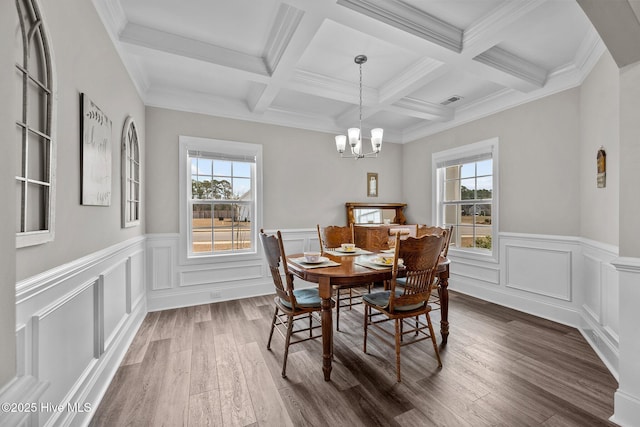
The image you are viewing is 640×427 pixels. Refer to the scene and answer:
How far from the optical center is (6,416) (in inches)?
21.2

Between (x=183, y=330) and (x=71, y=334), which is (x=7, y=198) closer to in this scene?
(x=71, y=334)

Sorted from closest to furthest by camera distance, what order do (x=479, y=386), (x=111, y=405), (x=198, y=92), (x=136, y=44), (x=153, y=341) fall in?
(x=111, y=405) → (x=479, y=386) → (x=136, y=44) → (x=153, y=341) → (x=198, y=92)

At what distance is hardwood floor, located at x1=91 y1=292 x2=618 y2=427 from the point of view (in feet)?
5.59

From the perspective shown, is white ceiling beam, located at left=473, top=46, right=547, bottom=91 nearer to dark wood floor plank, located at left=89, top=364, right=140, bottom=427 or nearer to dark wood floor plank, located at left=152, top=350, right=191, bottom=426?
dark wood floor plank, located at left=152, top=350, right=191, bottom=426

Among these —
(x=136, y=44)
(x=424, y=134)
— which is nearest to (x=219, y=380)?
(x=136, y=44)

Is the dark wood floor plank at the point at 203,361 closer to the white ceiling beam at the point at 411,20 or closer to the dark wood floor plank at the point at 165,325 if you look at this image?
the dark wood floor plank at the point at 165,325

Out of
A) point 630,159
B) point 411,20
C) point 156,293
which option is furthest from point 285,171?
point 630,159

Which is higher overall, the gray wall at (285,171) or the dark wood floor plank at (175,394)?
the gray wall at (285,171)

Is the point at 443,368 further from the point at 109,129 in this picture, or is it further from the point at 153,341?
the point at 109,129

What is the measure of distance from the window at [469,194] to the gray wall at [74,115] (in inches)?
174

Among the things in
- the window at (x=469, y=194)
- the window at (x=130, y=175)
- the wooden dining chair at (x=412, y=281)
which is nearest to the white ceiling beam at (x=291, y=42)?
the window at (x=130, y=175)

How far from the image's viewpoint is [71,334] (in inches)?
61.4

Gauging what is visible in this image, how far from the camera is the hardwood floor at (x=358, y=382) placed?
1.70m

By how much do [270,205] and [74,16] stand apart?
289cm
